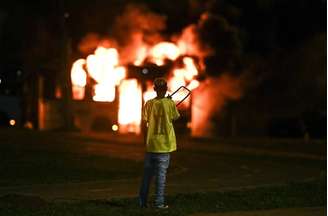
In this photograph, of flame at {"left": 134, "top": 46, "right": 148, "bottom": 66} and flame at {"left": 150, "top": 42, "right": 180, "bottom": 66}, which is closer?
flame at {"left": 150, "top": 42, "right": 180, "bottom": 66}

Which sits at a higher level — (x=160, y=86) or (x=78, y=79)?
(x=78, y=79)

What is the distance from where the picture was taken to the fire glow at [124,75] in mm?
33188

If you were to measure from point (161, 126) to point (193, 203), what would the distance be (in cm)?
156

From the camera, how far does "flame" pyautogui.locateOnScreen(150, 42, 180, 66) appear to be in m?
34.1

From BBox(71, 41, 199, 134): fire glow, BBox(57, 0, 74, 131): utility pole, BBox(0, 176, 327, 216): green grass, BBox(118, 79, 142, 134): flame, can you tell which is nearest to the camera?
BBox(0, 176, 327, 216): green grass

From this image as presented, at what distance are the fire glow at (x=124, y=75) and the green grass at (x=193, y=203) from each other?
19356 millimetres

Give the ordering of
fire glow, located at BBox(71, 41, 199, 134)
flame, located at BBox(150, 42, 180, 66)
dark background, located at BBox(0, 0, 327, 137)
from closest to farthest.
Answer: fire glow, located at BBox(71, 41, 199, 134) < flame, located at BBox(150, 42, 180, 66) < dark background, located at BBox(0, 0, 327, 137)

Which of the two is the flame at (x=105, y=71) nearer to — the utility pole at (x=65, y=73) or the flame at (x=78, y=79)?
the flame at (x=78, y=79)

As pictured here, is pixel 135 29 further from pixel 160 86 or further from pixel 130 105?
pixel 160 86

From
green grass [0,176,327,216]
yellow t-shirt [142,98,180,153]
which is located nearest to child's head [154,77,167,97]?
yellow t-shirt [142,98,180,153]

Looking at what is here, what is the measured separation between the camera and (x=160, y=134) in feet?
34.8

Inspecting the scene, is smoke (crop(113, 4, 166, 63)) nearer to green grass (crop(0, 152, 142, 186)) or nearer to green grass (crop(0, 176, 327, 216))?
green grass (crop(0, 152, 142, 186))

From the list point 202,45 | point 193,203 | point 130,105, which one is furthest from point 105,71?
point 193,203

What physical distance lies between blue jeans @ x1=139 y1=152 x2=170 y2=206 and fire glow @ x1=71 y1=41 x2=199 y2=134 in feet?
72.8
